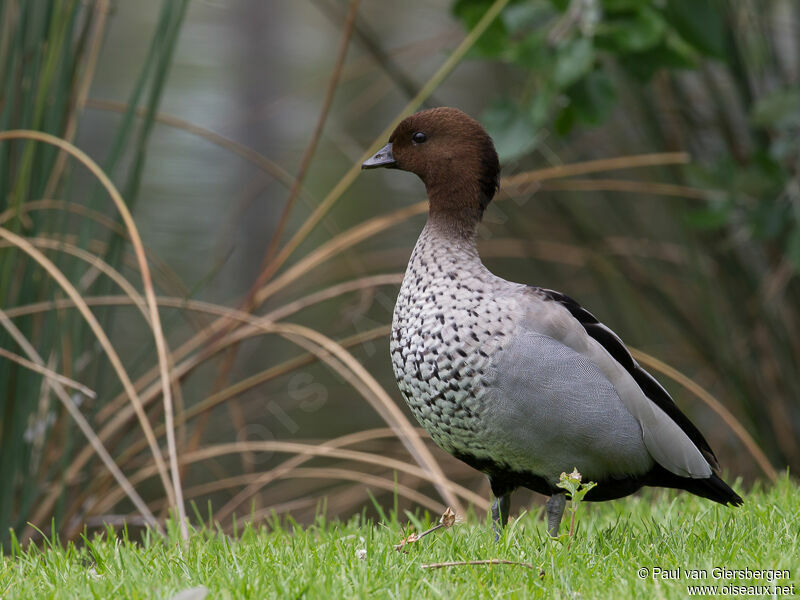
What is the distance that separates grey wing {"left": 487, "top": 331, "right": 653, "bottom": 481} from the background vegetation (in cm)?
47

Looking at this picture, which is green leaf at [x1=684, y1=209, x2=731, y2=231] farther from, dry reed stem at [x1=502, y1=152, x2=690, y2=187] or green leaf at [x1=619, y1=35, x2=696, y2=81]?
green leaf at [x1=619, y1=35, x2=696, y2=81]

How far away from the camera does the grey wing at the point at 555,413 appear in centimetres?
251

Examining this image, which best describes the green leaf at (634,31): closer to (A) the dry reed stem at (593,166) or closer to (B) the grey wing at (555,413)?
(A) the dry reed stem at (593,166)

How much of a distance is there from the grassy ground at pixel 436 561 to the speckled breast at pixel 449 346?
0.29 m

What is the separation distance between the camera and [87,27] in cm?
353

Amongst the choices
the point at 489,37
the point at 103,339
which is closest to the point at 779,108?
the point at 489,37

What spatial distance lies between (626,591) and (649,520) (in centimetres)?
105

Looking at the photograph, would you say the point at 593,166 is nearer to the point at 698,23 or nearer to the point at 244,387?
the point at 698,23

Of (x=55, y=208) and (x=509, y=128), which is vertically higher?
(x=509, y=128)

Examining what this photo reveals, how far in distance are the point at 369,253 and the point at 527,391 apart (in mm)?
2957

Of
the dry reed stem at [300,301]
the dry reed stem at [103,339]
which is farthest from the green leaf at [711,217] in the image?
the dry reed stem at [103,339]

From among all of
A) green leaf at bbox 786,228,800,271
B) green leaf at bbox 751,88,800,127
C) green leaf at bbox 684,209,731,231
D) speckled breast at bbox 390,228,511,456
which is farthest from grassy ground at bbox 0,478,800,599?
green leaf at bbox 751,88,800,127

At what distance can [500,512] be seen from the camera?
2783 mm

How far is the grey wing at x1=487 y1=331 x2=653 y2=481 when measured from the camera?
2514 mm
